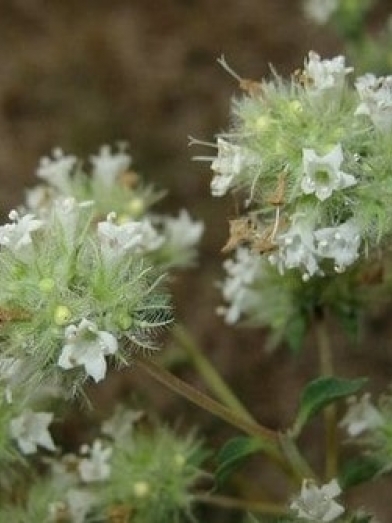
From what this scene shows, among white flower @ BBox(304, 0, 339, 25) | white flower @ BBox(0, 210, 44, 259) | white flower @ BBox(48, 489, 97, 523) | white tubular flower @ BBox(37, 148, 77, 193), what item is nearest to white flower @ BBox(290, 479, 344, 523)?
white flower @ BBox(48, 489, 97, 523)

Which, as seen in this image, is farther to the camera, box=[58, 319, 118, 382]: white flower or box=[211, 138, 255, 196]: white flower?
box=[211, 138, 255, 196]: white flower

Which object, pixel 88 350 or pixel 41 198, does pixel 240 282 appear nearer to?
pixel 41 198

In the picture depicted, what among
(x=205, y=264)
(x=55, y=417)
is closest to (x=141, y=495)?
(x=55, y=417)

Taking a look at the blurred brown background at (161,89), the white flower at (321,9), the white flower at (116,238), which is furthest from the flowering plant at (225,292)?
the blurred brown background at (161,89)

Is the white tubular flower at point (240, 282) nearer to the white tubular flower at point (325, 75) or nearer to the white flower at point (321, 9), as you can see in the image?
the white tubular flower at point (325, 75)

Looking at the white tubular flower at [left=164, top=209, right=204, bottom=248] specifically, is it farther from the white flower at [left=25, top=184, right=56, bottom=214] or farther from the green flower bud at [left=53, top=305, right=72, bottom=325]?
the green flower bud at [left=53, top=305, right=72, bottom=325]

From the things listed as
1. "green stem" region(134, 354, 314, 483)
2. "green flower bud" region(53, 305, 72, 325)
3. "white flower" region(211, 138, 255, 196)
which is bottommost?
"green stem" region(134, 354, 314, 483)
